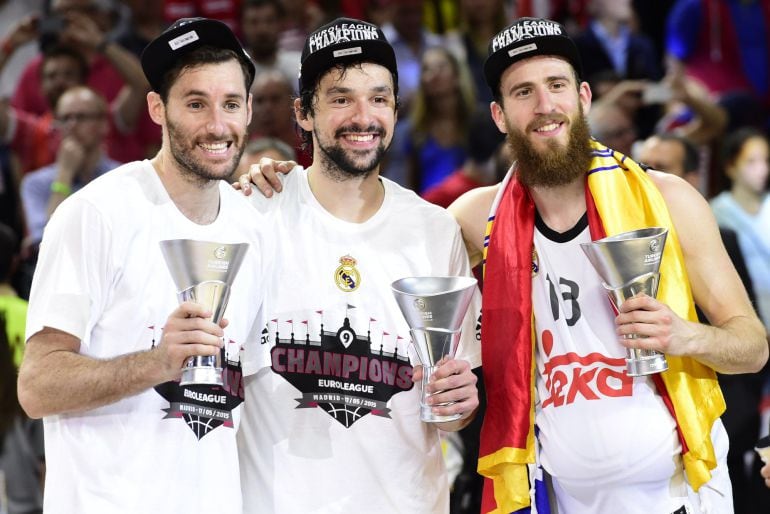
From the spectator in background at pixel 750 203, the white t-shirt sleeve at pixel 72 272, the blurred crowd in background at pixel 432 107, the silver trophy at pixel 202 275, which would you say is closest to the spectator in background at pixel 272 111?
the blurred crowd in background at pixel 432 107

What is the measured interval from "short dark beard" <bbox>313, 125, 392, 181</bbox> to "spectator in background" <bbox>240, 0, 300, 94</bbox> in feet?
15.2

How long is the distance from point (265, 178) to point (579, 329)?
128cm

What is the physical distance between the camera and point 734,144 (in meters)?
8.30

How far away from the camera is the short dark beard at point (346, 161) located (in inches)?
168

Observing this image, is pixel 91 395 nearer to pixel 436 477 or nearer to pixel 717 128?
pixel 436 477

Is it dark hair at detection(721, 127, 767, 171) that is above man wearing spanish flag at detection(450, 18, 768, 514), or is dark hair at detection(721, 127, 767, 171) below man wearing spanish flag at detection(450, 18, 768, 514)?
above

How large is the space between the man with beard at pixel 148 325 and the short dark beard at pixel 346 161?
1.25 feet

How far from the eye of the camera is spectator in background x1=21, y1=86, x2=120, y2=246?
25.2 feet

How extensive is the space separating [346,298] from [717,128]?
18.4ft

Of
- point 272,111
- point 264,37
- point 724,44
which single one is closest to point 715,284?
point 272,111

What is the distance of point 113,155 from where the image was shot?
8742 millimetres

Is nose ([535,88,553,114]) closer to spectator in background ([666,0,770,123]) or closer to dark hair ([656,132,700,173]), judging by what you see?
dark hair ([656,132,700,173])

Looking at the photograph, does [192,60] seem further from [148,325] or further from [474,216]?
[474,216]

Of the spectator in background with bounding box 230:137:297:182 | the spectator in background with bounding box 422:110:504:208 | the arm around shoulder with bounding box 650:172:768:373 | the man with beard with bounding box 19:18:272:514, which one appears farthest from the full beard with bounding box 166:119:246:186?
the spectator in background with bounding box 422:110:504:208
